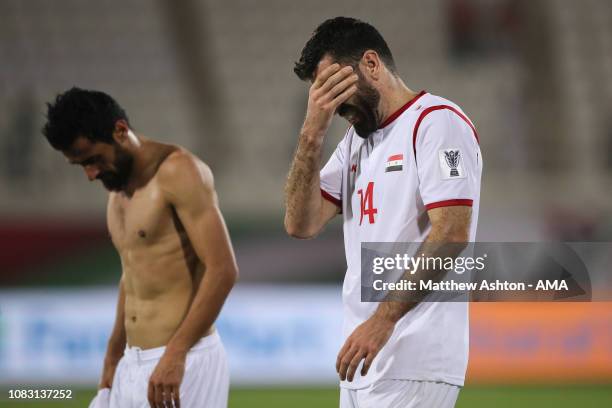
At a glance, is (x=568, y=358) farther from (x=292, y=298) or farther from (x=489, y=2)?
(x=489, y=2)

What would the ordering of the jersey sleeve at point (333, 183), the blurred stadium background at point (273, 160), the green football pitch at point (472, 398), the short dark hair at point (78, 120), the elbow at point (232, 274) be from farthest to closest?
the blurred stadium background at point (273, 160) < the green football pitch at point (472, 398) < the short dark hair at point (78, 120) < the elbow at point (232, 274) < the jersey sleeve at point (333, 183)

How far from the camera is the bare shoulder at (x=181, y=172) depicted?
4.17 m

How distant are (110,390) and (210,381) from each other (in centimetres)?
55

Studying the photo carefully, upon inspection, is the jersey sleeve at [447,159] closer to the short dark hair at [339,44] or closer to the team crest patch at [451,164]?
the team crest patch at [451,164]

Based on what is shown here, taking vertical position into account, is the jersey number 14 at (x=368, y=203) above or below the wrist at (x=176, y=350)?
above

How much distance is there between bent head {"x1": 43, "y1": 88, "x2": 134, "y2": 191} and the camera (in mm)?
4168

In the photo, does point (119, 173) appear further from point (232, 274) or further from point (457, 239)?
point (457, 239)

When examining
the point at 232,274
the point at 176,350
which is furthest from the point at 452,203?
the point at 176,350

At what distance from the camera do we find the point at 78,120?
4.16 meters

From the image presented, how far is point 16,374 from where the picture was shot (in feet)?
30.0

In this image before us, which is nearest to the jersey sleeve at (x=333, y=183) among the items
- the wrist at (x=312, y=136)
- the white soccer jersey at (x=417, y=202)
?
the white soccer jersey at (x=417, y=202)

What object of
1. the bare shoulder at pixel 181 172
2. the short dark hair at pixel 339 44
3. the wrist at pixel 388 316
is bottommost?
the wrist at pixel 388 316

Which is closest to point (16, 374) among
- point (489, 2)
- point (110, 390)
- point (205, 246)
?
point (110, 390)

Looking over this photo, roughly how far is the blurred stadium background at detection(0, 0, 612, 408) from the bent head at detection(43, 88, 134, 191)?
502cm
